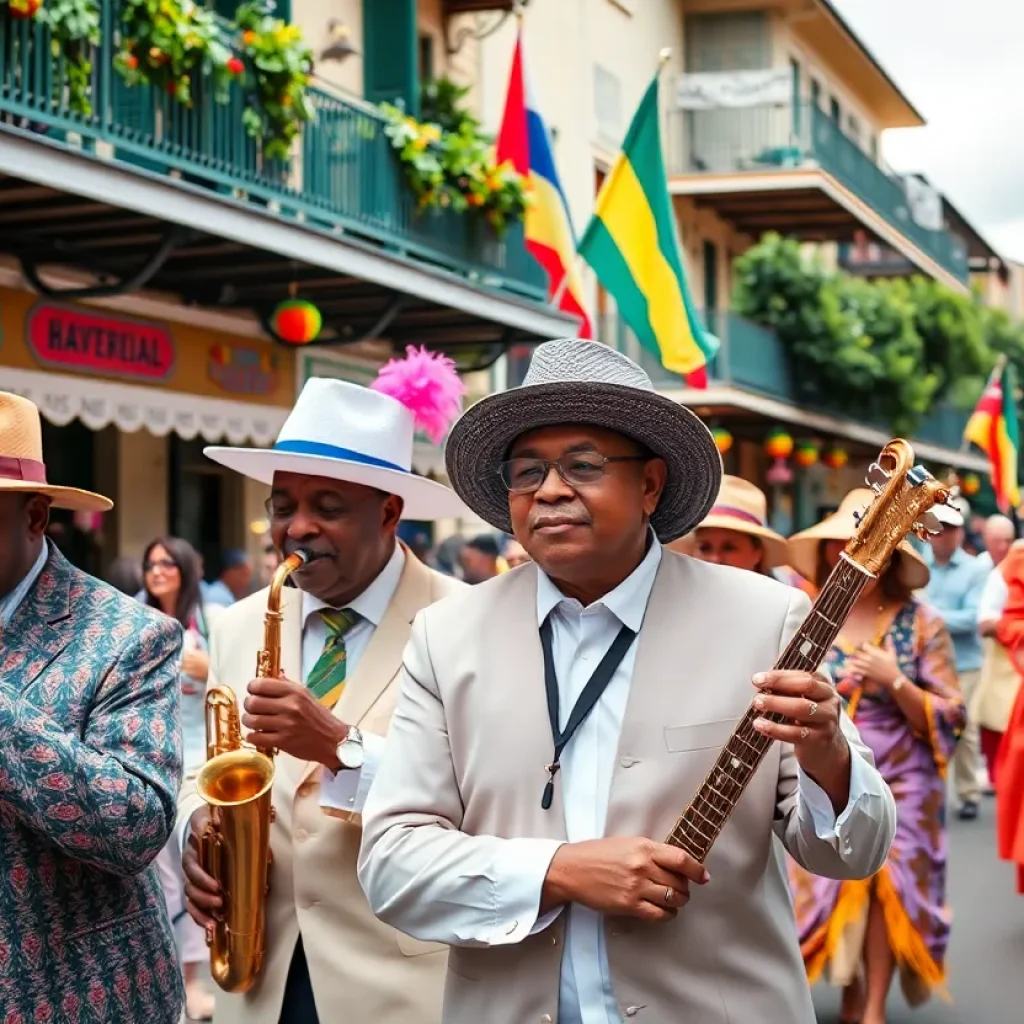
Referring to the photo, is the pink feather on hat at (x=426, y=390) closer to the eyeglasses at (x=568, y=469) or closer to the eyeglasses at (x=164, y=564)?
the eyeglasses at (x=568, y=469)

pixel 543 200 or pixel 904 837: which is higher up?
pixel 543 200

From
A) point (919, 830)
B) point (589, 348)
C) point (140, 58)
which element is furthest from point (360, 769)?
point (140, 58)

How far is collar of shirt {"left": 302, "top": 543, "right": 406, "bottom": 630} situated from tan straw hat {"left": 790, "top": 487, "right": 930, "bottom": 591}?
2.58m

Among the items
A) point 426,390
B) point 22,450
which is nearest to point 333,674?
point 426,390

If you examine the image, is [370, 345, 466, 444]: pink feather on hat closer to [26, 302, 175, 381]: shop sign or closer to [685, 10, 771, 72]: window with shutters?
[26, 302, 175, 381]: shop sign

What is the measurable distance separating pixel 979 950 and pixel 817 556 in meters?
2.64

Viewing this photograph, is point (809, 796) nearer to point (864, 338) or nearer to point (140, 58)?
point (140, 58)

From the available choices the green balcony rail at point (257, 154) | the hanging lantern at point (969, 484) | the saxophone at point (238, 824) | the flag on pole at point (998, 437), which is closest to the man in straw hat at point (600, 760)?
the saxophone at point (238, 824)

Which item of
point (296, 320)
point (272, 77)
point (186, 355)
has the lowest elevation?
point (186, 355)

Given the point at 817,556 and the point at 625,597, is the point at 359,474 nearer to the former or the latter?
the point at 625,597

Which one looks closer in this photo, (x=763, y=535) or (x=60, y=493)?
(x=60, y=493)

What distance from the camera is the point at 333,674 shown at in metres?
4.09

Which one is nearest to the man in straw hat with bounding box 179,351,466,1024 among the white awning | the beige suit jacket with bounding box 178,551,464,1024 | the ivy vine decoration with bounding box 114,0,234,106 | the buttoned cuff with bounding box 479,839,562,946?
the beige suit jacket with bounding box 178,551,464,1024

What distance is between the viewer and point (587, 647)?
10.3 feet
